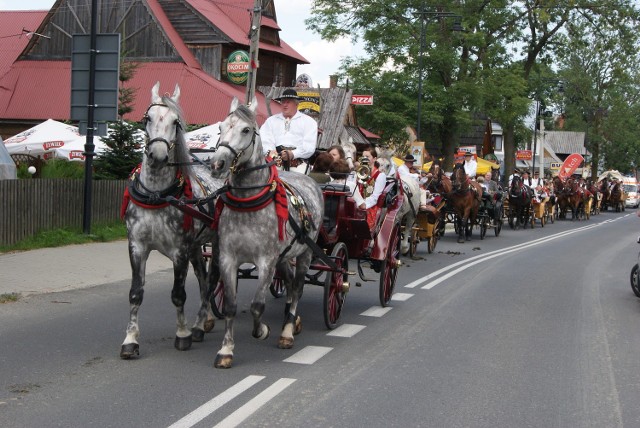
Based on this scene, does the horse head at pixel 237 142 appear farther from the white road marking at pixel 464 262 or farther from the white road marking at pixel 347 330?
the white road marking at pixel 464 262

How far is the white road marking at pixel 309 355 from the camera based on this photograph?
762cm

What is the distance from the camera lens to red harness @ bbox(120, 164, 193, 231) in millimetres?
7439

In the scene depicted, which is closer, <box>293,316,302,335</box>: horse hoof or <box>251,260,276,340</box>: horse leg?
<box>251,260,276,340</box>: horse leg

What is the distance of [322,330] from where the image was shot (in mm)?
9203

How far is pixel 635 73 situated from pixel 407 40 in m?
60.9

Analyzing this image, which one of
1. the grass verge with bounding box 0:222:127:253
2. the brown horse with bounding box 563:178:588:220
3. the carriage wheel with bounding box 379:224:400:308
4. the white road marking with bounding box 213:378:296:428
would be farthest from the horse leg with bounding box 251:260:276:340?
the brown horse with bounding box 563:178:588:220

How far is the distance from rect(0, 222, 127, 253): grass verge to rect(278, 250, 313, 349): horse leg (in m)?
8.04

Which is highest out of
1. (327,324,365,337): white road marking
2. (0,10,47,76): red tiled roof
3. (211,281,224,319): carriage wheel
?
(0,10,47,76): red tiled roof

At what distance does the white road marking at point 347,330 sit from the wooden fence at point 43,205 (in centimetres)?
830

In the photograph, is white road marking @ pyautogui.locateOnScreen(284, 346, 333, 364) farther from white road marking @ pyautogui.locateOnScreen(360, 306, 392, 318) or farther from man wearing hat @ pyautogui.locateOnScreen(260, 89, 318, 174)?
man wearing hat @ pyautogui.locateOnScreen(260, 89, 318, 174)

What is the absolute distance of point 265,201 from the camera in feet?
24.5

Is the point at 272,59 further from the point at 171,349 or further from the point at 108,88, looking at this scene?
the point at 171,349

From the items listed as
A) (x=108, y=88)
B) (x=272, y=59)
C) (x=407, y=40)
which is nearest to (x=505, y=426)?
(x=108, y=88)

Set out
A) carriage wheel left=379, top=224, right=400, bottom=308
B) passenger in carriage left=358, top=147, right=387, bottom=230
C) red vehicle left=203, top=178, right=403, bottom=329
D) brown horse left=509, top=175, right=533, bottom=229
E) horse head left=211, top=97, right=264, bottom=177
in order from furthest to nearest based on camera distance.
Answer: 1. brown horse left=509, top=175, right=533, bottom=229
2. passenger in carriage left=358, top=147, right=387, bottom=230
3. carriage wheel left=379, top=224, right=400, bottom=308
4. red vehicle left=203, top=178, right=403, bottom=329
5. horse head left=211, top=97, right=264, bottom=177
